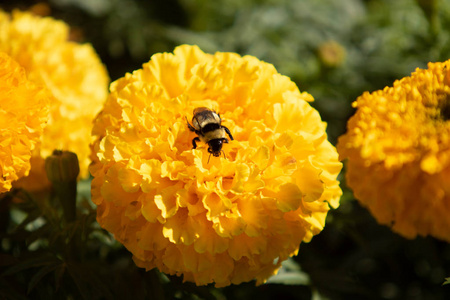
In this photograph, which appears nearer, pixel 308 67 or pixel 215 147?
pixel 215 147

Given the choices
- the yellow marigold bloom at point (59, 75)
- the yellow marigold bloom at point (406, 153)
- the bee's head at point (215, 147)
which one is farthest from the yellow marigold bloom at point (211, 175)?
the yellow marigold bloom at point (59, 75)

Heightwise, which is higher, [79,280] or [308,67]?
[308,67]

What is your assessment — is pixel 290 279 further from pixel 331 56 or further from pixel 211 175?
pixel 331 56

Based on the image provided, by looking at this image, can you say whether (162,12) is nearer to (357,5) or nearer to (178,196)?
(357,5)

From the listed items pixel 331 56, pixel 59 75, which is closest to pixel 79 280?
pixel 59 75

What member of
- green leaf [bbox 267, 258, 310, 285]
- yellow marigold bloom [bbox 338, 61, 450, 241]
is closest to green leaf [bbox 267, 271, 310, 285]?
green leaf [bbox 267, 258, 310, 285]

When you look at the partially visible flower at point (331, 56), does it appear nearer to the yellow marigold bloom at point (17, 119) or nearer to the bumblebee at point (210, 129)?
the bumblebee at point (210, 129)
